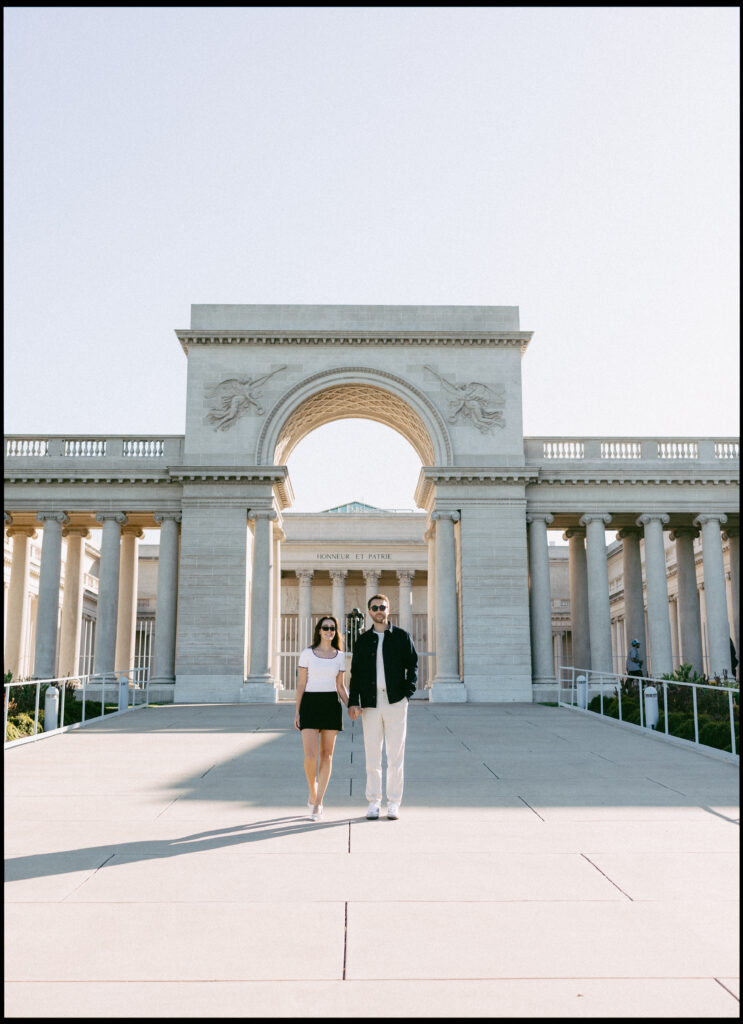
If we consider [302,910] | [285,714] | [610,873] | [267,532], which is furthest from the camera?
[267,532]

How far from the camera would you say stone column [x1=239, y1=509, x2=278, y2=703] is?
38.9 meters

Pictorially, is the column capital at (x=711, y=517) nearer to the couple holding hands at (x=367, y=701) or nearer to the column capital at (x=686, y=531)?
the column capital at (x=686, y=531)

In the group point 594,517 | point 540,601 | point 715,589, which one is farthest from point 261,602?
point 715,589

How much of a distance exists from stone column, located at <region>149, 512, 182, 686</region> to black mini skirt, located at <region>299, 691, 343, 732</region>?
1179 inches

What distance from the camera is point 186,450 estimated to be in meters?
40.7

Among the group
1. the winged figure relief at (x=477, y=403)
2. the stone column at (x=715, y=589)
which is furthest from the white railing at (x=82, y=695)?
the stone column at (x=715, y=589)

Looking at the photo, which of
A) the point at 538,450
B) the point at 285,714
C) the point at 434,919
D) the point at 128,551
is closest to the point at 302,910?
the point at 434,919

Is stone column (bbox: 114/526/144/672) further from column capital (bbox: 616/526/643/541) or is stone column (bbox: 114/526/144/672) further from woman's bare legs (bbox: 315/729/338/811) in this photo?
woman's bare legs (bbox: 315/729/338/811)

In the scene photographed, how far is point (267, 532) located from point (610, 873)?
107 ft

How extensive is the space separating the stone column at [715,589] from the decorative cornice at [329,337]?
1315cm

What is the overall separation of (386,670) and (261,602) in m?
29.4

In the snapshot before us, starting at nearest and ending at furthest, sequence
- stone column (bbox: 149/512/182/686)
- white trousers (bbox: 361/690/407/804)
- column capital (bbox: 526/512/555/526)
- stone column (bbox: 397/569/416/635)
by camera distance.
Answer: white trousers (bbox: 361/690/407/804) < stone column (bbox: 149/512/182/686) < column capital (bbox: 526/512/555/526) < stone column (bbox: 397/569/416/635)

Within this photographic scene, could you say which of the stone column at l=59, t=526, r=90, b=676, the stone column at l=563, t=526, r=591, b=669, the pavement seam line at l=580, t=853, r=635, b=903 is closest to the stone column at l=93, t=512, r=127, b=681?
the stone column at l=59, t=526, r=90, b=676

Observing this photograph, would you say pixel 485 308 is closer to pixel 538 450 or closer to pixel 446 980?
pixel 538 450
